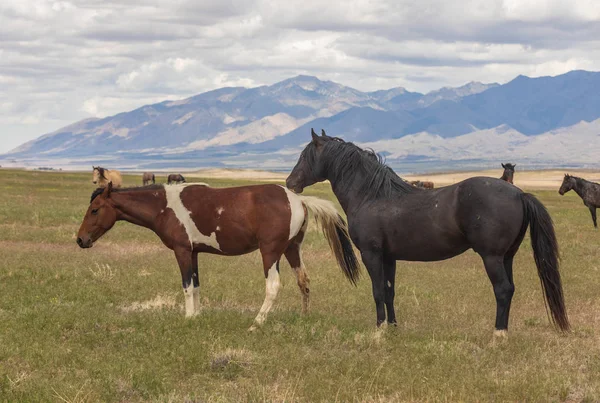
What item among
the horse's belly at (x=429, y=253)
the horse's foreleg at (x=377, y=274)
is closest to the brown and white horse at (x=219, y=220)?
the horse's foreleg at (x=377, y=274)

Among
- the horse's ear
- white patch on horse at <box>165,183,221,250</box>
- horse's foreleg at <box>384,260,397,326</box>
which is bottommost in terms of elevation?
horse's foreleg at <box>384,260,397,326</box>

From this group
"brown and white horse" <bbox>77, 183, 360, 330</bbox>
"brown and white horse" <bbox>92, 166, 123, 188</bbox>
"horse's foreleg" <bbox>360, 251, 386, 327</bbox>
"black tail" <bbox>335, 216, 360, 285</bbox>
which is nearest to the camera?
"horse's foreleg" <bbox>360, 251, 386, 327</bbox>

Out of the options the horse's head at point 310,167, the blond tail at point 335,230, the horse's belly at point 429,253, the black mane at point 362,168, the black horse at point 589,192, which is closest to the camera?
the horse's belly at point 429,253

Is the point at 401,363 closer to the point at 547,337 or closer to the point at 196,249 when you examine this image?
the point at 547,337

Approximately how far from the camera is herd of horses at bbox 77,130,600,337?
11.4 meters

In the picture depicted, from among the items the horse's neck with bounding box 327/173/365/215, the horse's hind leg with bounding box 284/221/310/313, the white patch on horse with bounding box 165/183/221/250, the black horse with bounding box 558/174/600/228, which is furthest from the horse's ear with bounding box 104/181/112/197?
the black horse with bounding box 558/174/600/228

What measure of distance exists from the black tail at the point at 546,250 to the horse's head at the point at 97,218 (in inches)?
292

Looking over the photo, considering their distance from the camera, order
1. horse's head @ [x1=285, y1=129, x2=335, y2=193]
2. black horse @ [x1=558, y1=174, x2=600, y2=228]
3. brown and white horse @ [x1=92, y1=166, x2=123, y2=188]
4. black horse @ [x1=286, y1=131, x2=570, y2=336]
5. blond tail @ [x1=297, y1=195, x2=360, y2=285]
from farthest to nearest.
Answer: brown and white horse @ [x1=92, y1=166, x2=123, y2=188], black horse @ [x1=558, y1=174, x2=600, y2=228], blond tail @ [x1=297, y1=195, x2=360, y2=285], horse's head @ [x1=285, y1=129, x2=335, y2=193], black horse @ [x1=286, y1=131, x2=570, y2=336]

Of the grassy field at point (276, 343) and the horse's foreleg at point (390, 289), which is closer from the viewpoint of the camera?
the grassy field at point (276, 343)

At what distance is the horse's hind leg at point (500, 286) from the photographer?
1132 cm

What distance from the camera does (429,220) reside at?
1178 cm

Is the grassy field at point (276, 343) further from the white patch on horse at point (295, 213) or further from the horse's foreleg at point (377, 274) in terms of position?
the white patch on horse at point (295, 213)

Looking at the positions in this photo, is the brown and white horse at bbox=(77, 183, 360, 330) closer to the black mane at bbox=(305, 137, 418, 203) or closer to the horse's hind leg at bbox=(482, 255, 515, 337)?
the black mane at bbox=(305, 137, 418, 203)

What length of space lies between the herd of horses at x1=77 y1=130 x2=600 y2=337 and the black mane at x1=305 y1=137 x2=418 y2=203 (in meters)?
0.02
